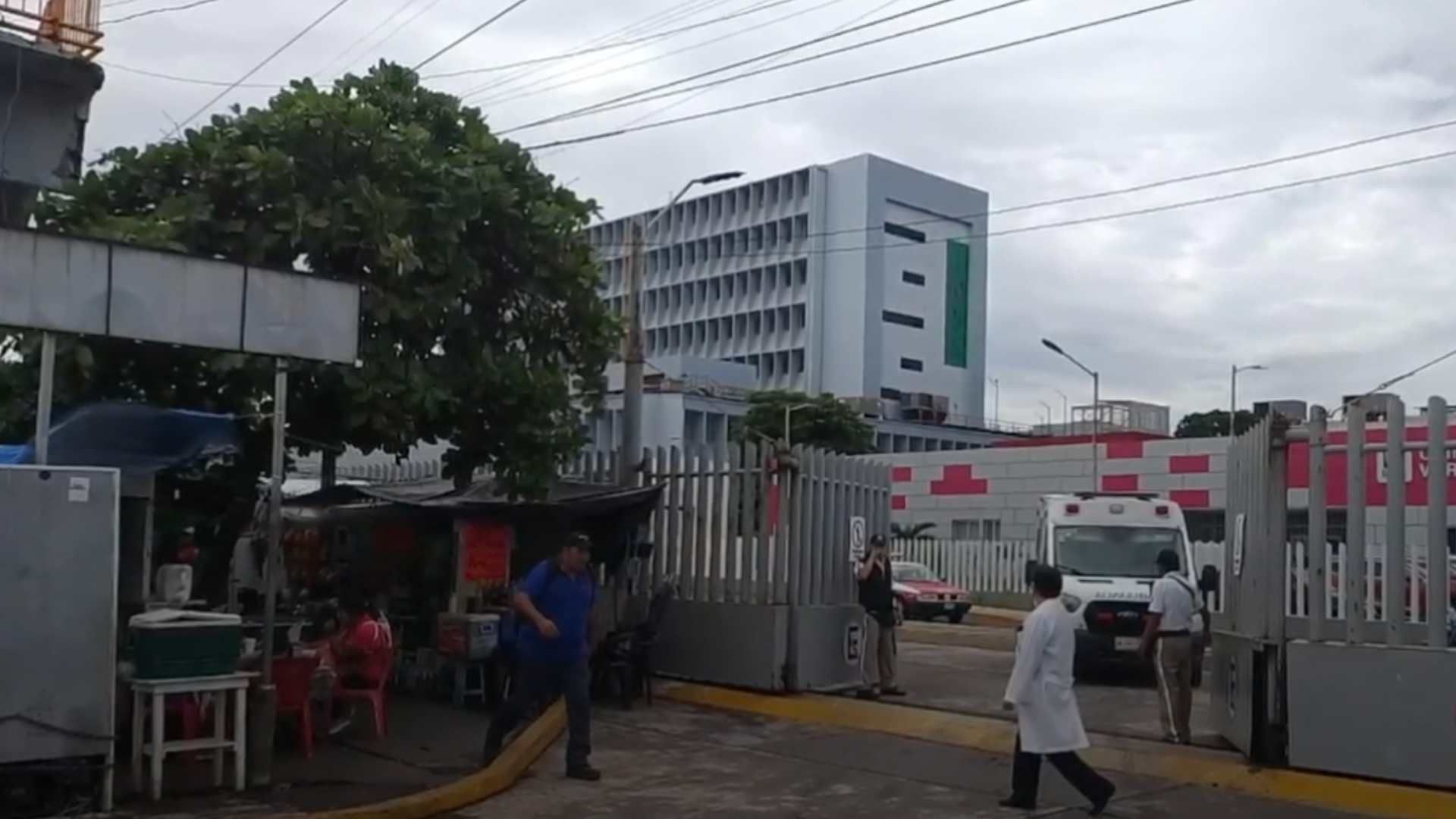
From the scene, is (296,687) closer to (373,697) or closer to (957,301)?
(373,697)

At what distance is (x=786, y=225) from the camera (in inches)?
4087

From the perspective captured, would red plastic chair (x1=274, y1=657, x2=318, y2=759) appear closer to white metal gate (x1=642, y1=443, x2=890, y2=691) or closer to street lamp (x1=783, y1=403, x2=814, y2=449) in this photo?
white metal gate (x1=642, y1=443, x2=890, y2=691)

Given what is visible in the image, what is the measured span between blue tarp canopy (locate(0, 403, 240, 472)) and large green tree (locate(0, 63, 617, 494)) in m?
0.84

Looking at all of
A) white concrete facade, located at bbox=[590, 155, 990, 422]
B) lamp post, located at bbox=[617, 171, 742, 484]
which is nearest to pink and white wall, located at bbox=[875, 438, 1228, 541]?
lamp post, located at bbox=[617, 171, 742, 484]

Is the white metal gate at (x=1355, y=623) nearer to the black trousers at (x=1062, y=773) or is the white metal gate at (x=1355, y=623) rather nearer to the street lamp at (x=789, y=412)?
the black trousers at (x=1062, y=773)

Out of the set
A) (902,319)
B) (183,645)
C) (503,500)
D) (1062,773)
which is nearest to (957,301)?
(902,319)

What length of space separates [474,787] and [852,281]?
9186 centimetres

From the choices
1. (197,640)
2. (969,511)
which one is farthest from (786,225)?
(197,640)

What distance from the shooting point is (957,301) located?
10581 centimetres

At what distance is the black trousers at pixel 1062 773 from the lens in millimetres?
9578

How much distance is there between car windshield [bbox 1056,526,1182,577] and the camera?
19.5m

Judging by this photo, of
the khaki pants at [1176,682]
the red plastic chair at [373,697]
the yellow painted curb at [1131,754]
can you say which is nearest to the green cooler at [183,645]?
the red plastic chair at [373,697]

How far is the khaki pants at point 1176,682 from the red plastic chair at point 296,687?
280 inches

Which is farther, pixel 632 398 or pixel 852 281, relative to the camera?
pixel 852 281
